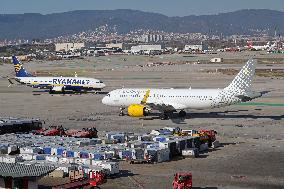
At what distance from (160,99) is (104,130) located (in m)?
11.6

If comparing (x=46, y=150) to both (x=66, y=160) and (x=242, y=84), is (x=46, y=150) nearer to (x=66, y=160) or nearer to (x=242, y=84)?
(x=66, y=160)

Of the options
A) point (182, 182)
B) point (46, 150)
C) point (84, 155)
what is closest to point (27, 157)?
point (46, 150)

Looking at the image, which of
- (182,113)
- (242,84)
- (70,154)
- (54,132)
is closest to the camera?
(70,154)

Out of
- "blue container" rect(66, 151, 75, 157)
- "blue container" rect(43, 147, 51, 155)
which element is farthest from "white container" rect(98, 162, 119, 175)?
"blue container" rect(43, 147, 51, 155)

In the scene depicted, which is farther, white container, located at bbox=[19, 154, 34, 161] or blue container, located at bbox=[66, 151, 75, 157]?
blue container, located at bbox=[66, 151, 75, 157]

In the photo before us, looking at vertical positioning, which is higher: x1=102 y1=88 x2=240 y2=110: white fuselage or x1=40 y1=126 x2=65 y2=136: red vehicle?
x1=102 y1=88 x2=240 y2=110: white fuselage

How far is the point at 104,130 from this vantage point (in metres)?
68.6

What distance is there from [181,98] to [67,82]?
4468 centimetres

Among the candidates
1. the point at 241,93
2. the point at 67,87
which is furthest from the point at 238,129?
the point at 67,87

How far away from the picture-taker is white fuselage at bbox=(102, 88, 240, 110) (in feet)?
242

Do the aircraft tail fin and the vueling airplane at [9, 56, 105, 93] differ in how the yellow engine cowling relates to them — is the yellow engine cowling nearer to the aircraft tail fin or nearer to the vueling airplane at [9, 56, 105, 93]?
the aircraft tail fin

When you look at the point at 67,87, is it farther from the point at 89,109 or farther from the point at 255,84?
the point at 255,84

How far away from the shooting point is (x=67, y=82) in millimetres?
115750

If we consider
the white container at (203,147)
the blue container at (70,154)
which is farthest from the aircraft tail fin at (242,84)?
the blue container at (70,154)
